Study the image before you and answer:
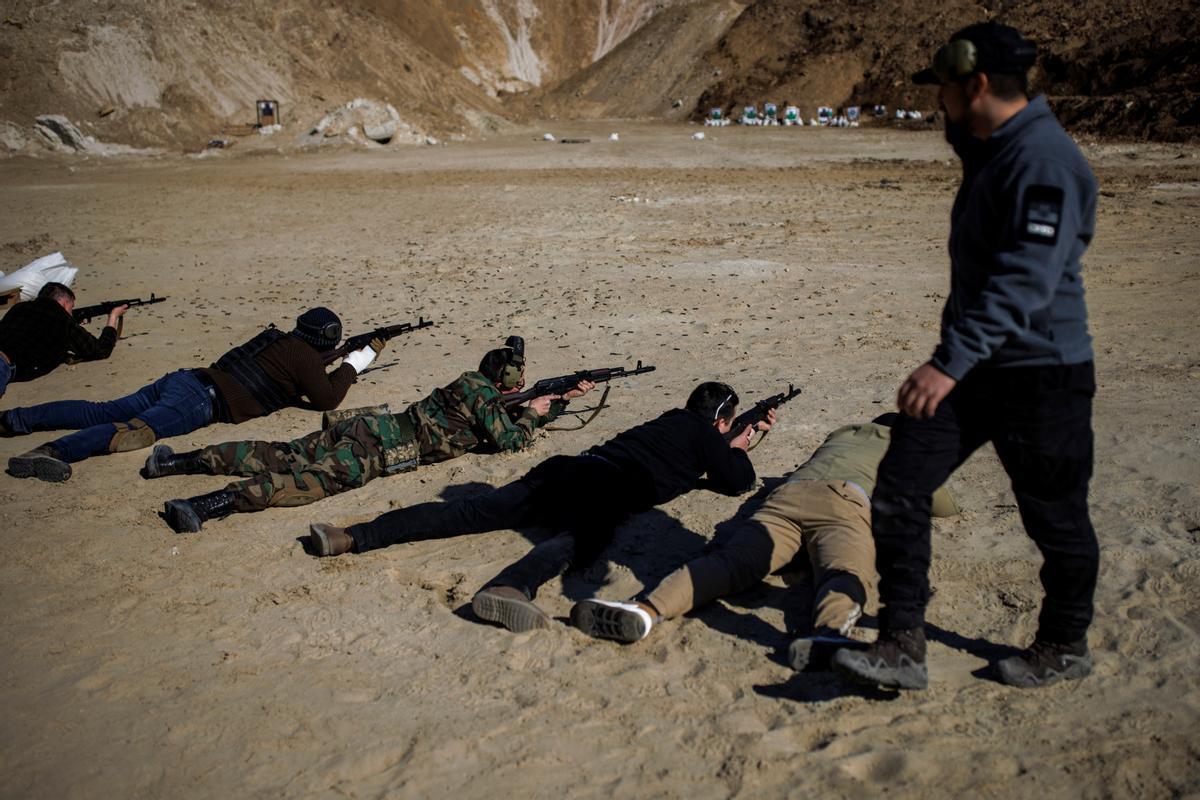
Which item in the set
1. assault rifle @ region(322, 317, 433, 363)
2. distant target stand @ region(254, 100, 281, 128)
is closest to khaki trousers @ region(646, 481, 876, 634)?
assault rifle @ region(322, 317, 433, 363)

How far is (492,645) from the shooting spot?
4094 millimetres

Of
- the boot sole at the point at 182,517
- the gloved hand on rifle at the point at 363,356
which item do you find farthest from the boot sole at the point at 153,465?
the gloved hand on rifle at the point at 363,356

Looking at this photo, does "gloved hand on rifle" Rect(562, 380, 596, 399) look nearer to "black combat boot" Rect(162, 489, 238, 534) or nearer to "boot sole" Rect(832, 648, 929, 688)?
"black combat boot" Rect(162, 489, 238, 534)

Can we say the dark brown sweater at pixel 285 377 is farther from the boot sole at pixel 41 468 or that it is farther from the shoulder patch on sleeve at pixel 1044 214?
the shoulder patch on sleeve at pixel 1044 214

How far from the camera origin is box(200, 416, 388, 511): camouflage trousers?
5527 millimetres

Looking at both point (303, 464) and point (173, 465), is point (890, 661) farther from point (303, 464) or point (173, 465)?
point (173, 465)

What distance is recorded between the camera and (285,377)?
6.97 meters

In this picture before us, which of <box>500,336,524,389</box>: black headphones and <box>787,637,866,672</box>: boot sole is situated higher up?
<box>500,336,524,389</box>: black headphones

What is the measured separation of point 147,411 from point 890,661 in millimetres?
5464

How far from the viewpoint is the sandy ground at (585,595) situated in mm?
3270

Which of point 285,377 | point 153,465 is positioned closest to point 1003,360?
point 153,465

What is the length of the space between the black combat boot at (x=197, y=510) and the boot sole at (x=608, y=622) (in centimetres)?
242

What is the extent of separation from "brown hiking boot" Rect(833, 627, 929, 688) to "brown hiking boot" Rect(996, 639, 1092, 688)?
1.31ft

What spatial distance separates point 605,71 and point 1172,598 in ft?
173
